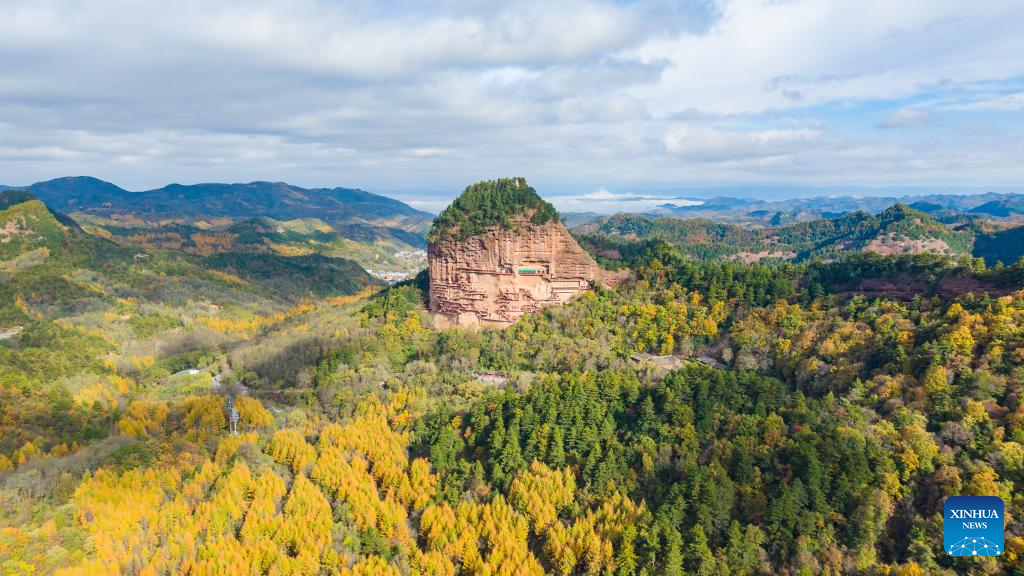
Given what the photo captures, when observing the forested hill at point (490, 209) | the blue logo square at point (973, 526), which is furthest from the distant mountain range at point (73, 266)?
the blue logo square at point (973, 526)

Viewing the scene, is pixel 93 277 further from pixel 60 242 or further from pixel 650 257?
pixel 650 257

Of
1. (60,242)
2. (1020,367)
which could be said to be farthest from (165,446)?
(60,242)

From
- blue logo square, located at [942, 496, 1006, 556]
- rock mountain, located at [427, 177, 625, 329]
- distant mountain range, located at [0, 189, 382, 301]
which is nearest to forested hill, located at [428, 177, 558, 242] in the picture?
rock mountain, located at [427, 177, 625, 329]

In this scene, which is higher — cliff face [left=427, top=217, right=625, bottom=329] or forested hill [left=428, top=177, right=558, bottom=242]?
forested hill [left=428, top=177, right=558, bottom=242]

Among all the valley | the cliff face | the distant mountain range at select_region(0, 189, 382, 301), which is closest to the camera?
the valley

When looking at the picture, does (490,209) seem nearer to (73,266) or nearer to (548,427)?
(548,427)

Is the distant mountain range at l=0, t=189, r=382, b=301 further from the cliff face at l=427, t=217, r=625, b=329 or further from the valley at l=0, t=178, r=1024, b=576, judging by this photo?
the cliff face at l=427, t=217, r=625, b=329

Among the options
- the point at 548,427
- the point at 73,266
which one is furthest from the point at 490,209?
the point at 73,266
